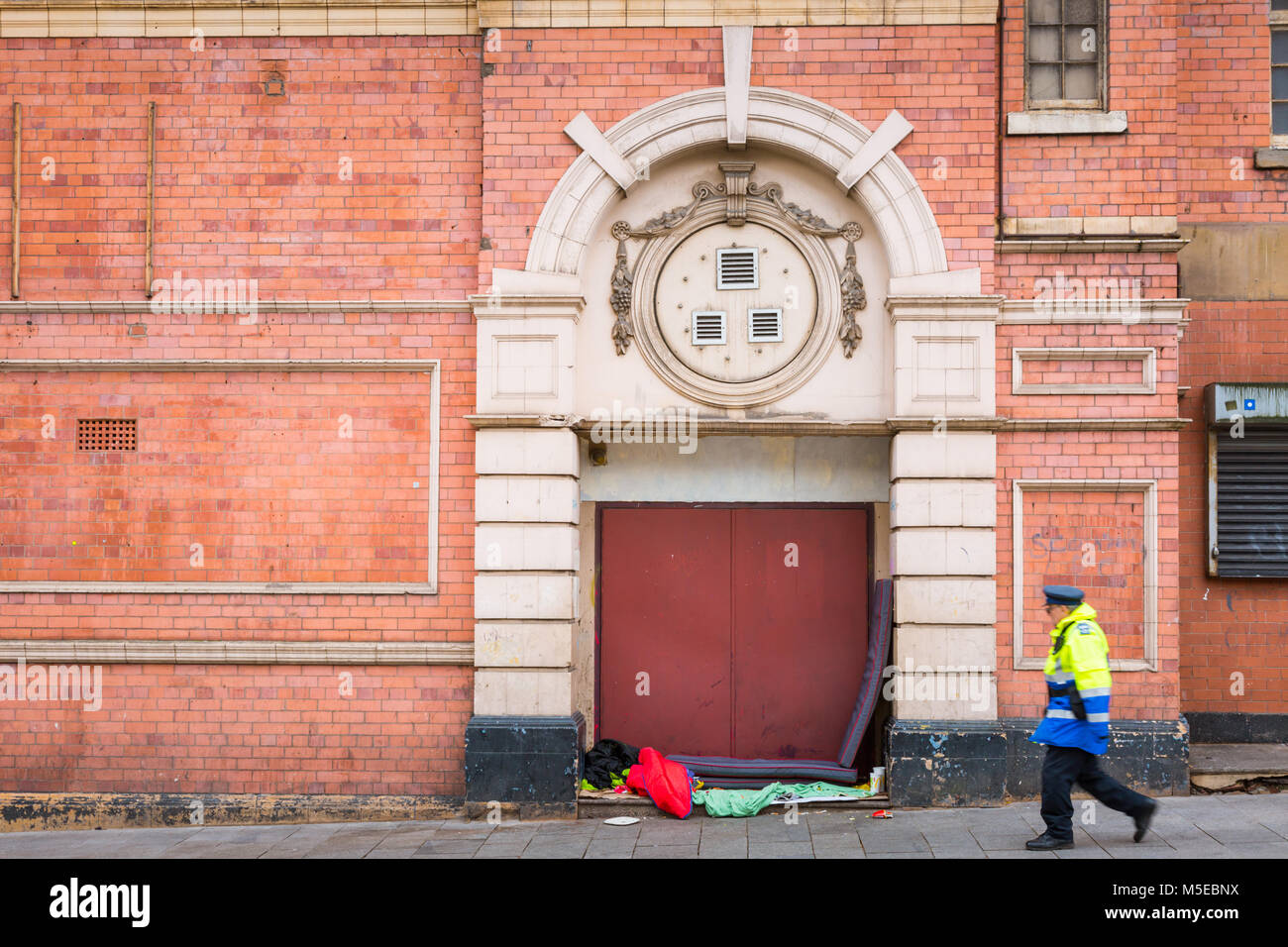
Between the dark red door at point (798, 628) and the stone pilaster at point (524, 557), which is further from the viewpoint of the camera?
the dark red door at point (798, 628)

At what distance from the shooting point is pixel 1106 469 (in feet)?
30.8

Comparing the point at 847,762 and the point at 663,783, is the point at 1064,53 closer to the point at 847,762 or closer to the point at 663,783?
the point at 847,762

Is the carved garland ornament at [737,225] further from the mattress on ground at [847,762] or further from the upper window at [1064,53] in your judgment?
the mattress on ground at [847,762]

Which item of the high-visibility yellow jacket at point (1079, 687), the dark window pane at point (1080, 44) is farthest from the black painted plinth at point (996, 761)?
the dark window pane at point (1080, 44)

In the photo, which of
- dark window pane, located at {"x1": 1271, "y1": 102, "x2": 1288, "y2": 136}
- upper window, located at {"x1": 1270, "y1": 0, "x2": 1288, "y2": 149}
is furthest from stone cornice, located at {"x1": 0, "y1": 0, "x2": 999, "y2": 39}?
dark window pane, located at {"x1": 1271, "y1": 102, "x2": 1288, "y2": 136}

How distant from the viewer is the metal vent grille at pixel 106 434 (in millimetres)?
9883

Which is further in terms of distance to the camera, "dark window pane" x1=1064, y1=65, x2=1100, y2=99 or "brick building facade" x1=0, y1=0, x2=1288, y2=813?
"dark window pane" x1=1064, y1=65, x2=1100, y2=99

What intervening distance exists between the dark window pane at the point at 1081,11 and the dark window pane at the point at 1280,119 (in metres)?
1.89

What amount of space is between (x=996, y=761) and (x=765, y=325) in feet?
12.9

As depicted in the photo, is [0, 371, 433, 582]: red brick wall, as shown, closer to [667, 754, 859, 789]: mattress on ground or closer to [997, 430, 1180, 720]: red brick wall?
[667, 754, 859, 789]: mattress on ground

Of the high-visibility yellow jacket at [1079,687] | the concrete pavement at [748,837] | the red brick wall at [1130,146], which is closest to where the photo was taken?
the high-visibility yellow jacket at [1079,687]

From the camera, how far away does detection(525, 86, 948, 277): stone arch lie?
9.51m

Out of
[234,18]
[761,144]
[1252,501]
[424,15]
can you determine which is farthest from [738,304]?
[234,18]

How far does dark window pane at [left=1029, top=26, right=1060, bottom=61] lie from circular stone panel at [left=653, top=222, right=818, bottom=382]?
2545 mm
